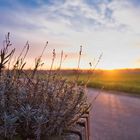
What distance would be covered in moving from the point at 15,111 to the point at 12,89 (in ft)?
1.66

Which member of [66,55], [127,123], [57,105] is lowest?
[127,123]

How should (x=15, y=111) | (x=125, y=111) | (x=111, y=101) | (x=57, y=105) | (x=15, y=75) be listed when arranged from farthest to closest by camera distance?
(x=111, y=101)
(x=125, y=111)
(x=15, y=75)
(x=57, y=105)
(x=15, y=111)

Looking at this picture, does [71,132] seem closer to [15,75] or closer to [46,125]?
[46,125]

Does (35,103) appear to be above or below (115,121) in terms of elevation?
above

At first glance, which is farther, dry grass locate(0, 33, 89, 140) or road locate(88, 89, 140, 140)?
road locate(88, 89, 140, 140)

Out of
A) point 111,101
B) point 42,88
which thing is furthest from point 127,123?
point 42,88

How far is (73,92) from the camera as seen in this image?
5.32 m

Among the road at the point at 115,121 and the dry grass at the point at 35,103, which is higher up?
the dry grass at the point at 35,103

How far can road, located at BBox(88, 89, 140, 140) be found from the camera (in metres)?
10.2

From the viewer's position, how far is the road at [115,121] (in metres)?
10.2

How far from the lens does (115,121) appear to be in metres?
12.5

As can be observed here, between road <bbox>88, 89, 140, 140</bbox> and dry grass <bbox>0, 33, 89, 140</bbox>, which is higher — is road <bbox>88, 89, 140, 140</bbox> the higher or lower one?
the lower one

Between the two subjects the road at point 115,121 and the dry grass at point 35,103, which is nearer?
the dry grass at point 35,103

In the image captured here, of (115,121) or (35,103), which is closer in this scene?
(35,103)
